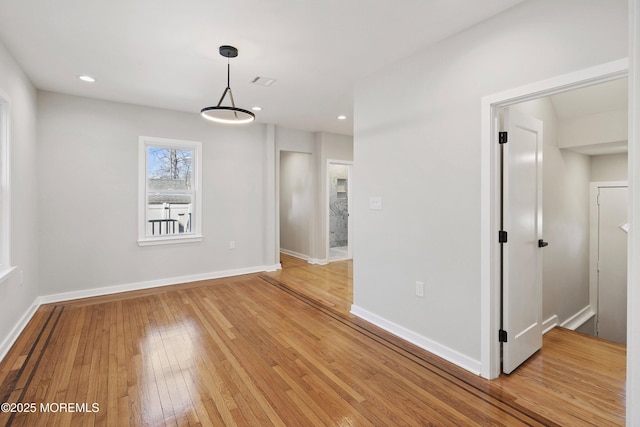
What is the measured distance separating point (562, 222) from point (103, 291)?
19.4 ft

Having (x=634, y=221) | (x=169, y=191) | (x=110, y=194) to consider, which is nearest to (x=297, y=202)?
(x=169, y=191)

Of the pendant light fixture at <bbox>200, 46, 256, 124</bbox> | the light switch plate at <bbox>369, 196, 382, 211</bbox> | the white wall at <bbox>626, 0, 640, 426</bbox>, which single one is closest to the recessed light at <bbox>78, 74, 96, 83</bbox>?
the pendant light fixture at <bbox>200, 46, 256, 124</bbox>

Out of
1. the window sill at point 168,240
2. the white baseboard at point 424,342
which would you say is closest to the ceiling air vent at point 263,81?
the window sill at point 168,240

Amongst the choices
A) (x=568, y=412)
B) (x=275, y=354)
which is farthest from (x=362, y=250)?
(x=568, y=412)

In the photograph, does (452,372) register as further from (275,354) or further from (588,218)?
(588,218)

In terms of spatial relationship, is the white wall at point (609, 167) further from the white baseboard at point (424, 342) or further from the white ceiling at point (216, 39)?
the white baseboard at point (424, 342)

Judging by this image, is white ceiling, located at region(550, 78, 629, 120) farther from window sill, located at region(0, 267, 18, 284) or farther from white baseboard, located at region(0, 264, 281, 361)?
window sill, located at region(0, 267, 18, 284)

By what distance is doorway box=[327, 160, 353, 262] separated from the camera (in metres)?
7.34

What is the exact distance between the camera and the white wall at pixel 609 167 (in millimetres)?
3848

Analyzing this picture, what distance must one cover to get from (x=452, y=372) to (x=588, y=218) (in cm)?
325

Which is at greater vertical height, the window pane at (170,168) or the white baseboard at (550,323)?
the window pane at (170,168)

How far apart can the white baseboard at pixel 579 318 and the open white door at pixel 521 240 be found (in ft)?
4.74

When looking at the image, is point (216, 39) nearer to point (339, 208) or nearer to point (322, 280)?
point (322, 280)

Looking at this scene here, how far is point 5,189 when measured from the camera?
9.12 ft
